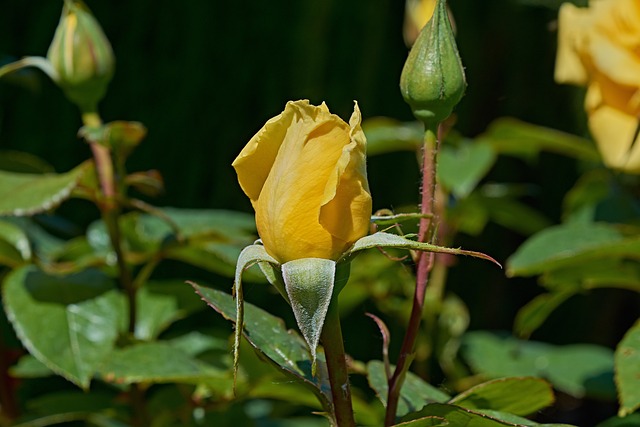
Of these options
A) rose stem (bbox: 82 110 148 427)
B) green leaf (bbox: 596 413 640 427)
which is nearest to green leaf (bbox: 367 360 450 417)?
green leaf (bbox: 596 413 640 427)

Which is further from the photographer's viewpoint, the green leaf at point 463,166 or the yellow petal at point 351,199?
the green leaf at point 463,166

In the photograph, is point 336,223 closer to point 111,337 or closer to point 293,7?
point 111,337

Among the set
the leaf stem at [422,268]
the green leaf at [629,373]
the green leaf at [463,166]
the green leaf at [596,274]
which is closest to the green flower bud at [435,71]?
Result: the leaf stem at [422,268]

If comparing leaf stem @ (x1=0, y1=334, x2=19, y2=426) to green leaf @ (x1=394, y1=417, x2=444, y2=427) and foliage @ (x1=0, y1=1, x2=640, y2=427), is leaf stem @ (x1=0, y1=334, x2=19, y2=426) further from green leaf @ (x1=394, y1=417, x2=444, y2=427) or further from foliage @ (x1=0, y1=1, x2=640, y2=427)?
green leaf @ (x1=394, y1=417, x2=444, y2=427)

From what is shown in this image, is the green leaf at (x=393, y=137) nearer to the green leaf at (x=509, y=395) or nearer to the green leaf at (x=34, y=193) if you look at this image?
the green leaf at (x=34, y=193)

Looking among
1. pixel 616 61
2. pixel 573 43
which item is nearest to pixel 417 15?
pixel 573 43

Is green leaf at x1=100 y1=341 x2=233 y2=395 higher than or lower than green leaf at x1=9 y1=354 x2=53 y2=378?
higher
